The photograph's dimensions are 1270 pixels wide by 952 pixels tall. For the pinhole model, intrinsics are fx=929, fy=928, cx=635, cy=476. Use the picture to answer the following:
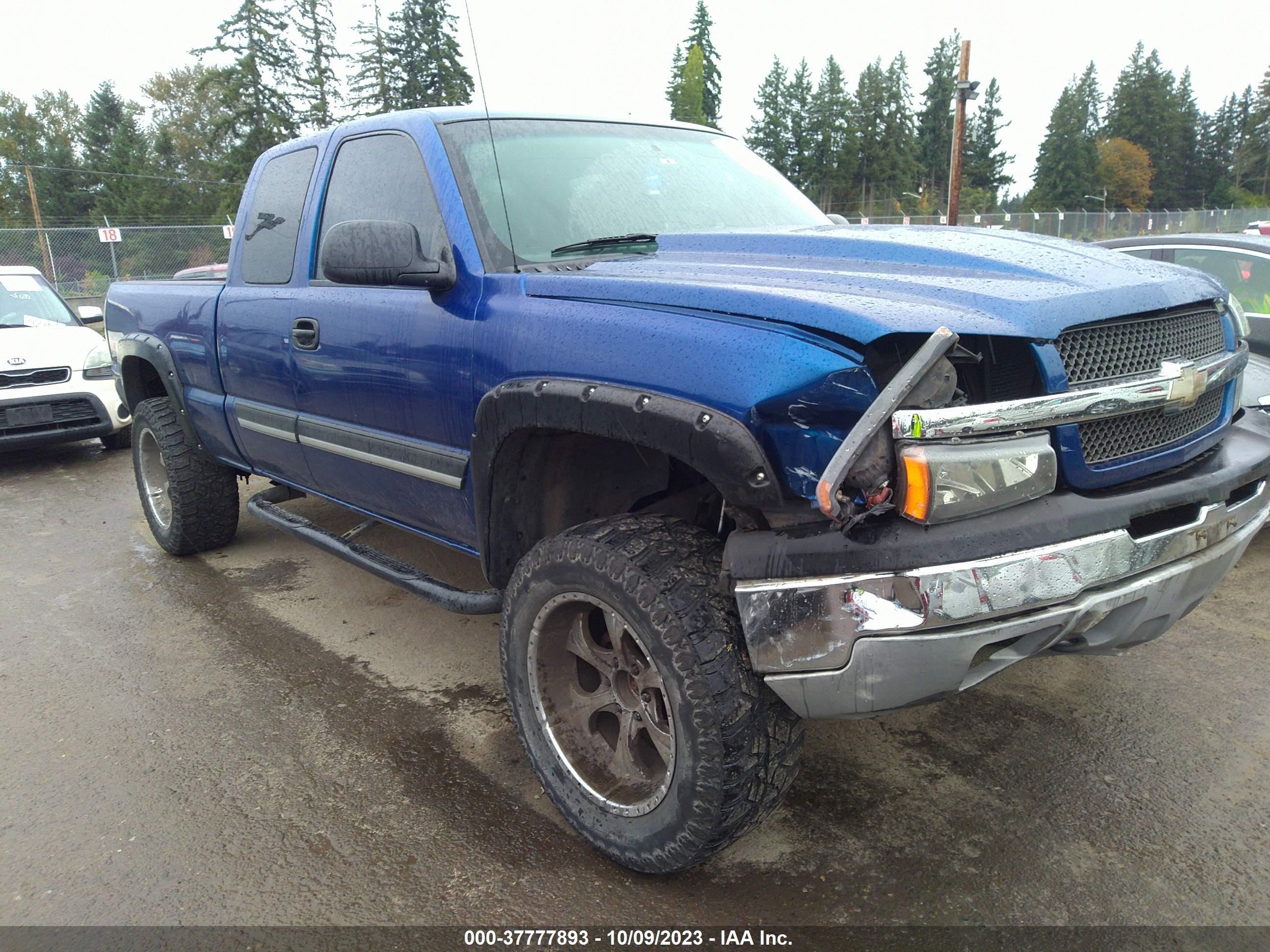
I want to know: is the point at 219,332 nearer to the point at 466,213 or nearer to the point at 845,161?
the point at 466,213

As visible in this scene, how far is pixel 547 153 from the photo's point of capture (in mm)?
3135

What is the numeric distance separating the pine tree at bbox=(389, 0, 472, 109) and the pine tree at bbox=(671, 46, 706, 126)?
Result: 5159cm

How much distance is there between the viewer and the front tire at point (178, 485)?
4.82m

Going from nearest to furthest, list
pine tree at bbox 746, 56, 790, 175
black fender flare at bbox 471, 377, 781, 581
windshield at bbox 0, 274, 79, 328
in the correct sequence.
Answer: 1. black fender flare at bbox 471, 377, 781, 581
2. windshield at bbox 0, 274, 79, 328
3. pine tree at bbox 746, 56, 790, 175

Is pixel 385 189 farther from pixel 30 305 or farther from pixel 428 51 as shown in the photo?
pixel 30 305

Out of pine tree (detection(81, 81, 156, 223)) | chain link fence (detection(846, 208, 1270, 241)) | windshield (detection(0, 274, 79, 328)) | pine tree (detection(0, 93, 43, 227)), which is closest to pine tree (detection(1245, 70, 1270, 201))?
chain link fence (detection(846, 208, 1270, 241))

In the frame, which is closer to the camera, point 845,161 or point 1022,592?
point 1022,592

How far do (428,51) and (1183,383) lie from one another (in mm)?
3389

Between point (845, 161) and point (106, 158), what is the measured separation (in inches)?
2417

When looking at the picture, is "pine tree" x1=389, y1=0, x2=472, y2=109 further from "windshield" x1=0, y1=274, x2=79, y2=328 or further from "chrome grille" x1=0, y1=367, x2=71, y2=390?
"windshield" x1=0, y1=274, x2=79, y2=328

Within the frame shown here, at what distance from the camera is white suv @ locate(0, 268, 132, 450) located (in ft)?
24.2

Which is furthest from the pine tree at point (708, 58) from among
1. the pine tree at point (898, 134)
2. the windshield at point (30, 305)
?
the windshield at point (30, 305)

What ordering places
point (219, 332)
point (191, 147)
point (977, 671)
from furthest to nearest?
1. point (191, 147)
2. point (219, 332)
3. point (977, 671)

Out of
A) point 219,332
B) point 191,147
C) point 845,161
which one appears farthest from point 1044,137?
point 219,332
